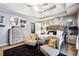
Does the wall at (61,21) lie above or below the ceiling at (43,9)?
below

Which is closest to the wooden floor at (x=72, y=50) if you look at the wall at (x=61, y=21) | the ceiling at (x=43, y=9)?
the wall at (x=61, y=21)

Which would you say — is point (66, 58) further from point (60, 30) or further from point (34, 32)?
point (34, 32)

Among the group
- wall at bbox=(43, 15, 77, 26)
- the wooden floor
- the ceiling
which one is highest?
the ceiling

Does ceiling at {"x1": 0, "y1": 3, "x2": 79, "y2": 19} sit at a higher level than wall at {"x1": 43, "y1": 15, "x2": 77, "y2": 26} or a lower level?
higher

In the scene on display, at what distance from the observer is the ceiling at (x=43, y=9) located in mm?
2137

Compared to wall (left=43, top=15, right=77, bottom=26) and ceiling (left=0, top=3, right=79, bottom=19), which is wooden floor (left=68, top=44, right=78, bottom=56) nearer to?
wall (left=43, top=15, right=77, bottom=26)

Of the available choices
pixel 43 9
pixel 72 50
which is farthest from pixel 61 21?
pixel 72 50

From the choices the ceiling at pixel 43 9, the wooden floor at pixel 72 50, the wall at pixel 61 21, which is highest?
the ceiling at pixel 43 9

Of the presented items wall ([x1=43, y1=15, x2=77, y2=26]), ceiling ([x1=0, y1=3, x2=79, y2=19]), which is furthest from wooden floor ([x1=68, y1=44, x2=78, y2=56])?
ceiling ([x1=0, y1=3, x2=79, y2=19])

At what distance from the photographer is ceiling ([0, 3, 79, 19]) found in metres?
2.14

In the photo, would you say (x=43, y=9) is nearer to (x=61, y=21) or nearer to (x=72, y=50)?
(x=61, y=21)

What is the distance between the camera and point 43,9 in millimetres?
2203

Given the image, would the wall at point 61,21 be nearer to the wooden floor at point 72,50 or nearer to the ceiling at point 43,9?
the ceiling at point 43,9

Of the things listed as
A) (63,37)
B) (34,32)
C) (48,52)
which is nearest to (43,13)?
(34,32)
